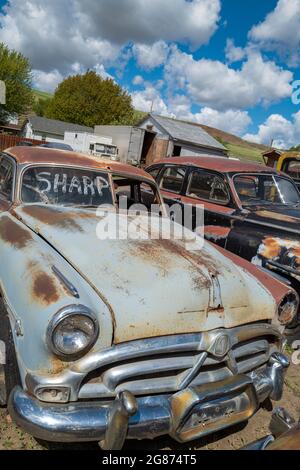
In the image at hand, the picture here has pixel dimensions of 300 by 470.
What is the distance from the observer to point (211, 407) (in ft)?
6.91

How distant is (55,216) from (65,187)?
20.7 inches

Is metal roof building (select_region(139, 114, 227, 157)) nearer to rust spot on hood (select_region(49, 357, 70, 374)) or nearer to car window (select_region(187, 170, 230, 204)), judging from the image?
car window (select_region(187, 170, 230, 204))

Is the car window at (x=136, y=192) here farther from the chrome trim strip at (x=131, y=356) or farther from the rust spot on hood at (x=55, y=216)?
the chrome trim strip at (x=131, y=356)

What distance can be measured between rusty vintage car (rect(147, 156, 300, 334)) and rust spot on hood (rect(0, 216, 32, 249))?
2.32m

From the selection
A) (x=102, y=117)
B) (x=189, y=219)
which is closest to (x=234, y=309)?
(x=189, y=219)

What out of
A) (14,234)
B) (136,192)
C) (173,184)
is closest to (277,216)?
(136,192)

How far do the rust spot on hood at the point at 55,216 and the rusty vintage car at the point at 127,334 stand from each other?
0.06 feet

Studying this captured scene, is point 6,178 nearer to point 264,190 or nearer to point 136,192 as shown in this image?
point 136,192

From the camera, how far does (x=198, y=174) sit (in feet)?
18.3

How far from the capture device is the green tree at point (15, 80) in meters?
35.1

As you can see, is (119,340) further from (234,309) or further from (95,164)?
(95,164)

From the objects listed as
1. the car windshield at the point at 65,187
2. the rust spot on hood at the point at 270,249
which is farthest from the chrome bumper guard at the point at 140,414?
the rust spot on hood at the point at 270,249

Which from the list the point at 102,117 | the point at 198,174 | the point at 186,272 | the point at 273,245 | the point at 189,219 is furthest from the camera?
the point at 102,117

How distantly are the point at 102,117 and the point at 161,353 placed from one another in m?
49.0
